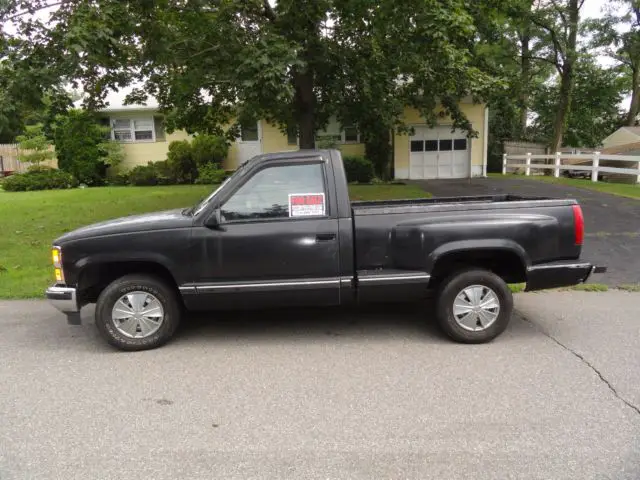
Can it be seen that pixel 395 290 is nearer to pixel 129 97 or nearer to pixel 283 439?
pixel 283 439

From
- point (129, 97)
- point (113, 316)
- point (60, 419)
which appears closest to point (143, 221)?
point (113, 316)

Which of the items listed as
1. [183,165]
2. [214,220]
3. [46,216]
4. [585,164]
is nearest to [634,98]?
[585,164]

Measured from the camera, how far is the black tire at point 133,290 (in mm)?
4754

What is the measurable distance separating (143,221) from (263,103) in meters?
5.30

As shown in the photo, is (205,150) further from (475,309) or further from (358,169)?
(475,309)

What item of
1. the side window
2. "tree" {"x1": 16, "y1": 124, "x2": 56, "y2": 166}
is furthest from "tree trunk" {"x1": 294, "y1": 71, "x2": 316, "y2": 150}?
"tree" {"x1": 16, "y1": 124, "x2": 56, "y2": 166}

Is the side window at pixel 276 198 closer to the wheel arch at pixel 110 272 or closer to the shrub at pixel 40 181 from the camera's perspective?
the wheel arch at pixel 110 272

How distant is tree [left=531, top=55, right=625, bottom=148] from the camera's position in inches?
1382

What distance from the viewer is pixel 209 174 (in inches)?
886

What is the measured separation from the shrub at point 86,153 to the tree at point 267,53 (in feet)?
38.9

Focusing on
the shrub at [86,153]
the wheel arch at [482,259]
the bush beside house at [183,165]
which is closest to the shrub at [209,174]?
the bush beside house at [183,165]

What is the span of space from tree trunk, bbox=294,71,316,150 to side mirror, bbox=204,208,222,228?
A: 7700 mm

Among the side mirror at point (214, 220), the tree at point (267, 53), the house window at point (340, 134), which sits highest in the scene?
the tree at point (267, 53)

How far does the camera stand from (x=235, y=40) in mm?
9594
